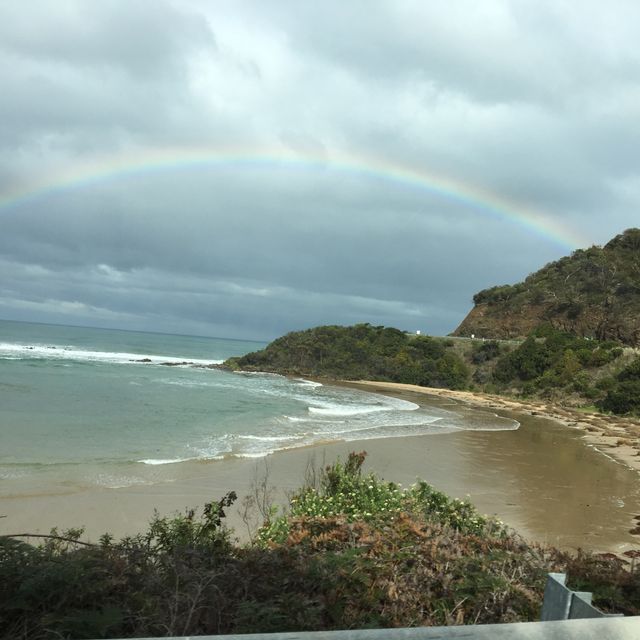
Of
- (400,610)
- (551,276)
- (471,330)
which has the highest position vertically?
(551,276)

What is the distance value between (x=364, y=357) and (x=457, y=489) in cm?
5810

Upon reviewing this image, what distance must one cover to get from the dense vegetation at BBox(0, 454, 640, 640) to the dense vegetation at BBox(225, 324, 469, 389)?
195 feet

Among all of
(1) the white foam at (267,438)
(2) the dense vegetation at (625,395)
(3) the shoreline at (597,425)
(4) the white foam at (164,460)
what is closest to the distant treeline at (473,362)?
(2) the dense vegetation at (625,395)

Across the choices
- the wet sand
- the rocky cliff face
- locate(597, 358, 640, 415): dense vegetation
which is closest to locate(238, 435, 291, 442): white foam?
the wet sand

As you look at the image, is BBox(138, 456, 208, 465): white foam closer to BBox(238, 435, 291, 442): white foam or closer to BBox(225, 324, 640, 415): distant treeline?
BBox(238, 435, 291, 442): white foam

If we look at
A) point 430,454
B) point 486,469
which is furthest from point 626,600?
point 430,454

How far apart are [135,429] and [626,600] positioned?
60.7 feet

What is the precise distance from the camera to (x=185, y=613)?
3426mm

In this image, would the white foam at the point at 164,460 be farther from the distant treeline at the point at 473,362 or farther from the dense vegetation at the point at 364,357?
the dense vegetation at the point at 364,357

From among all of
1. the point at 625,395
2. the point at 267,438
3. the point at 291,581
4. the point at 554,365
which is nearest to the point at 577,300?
the point at 554,365

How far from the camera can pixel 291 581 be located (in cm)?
409

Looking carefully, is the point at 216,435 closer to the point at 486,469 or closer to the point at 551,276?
the point at 486,469

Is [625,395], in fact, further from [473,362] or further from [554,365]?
[473,362]

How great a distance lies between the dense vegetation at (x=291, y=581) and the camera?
3.28 meters
